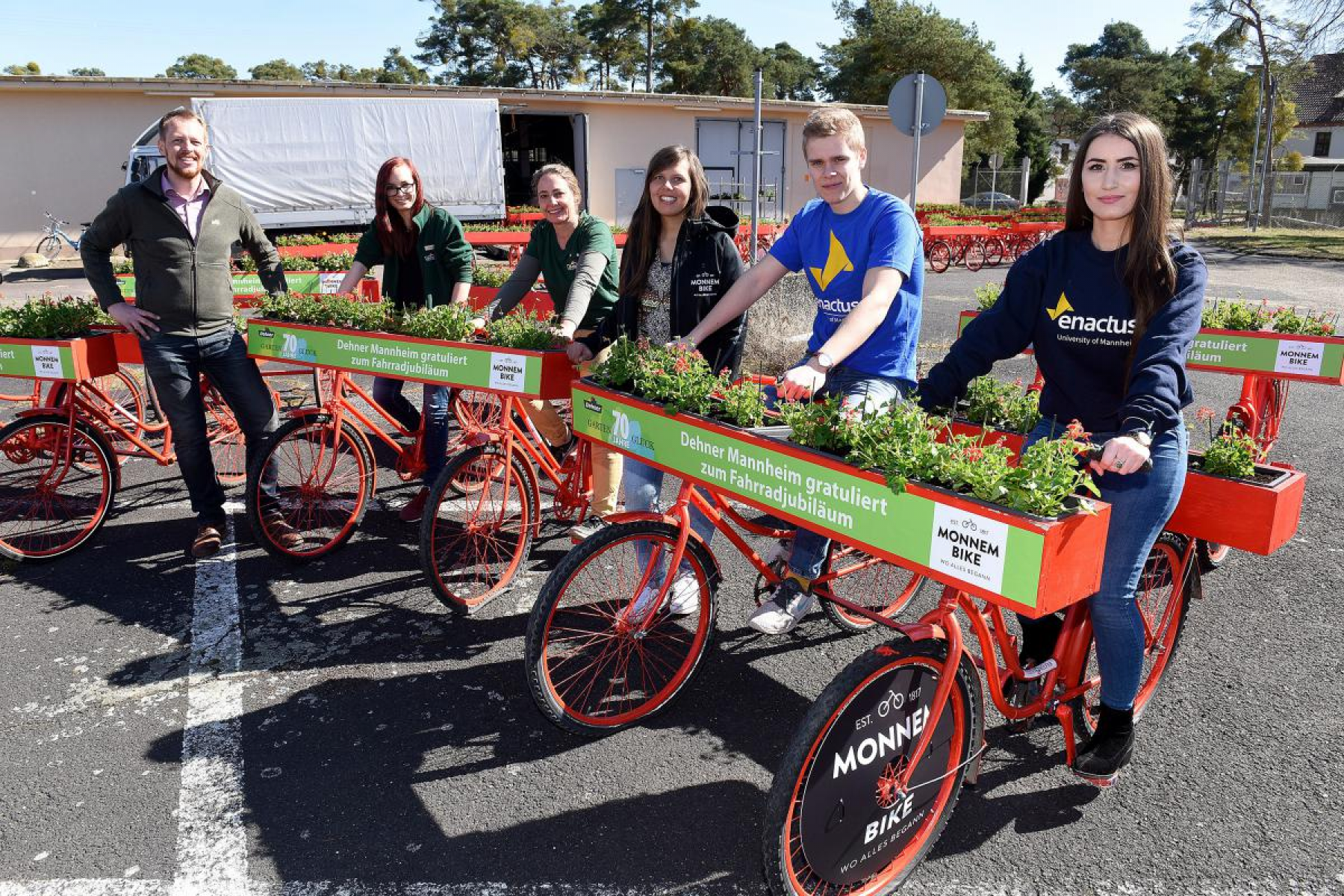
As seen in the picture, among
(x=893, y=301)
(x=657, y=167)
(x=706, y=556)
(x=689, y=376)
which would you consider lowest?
(x=706, y=556)

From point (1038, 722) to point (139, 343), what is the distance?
184 inches

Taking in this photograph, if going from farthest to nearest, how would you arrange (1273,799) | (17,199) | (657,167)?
(17,199), (657,167), (1273,799)

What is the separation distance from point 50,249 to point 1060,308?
27014 mm

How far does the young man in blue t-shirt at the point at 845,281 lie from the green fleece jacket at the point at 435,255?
208 centimetres

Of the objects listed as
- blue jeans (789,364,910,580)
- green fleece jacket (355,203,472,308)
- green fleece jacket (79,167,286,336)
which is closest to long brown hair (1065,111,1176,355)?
blue jeans (789,364,910,580)

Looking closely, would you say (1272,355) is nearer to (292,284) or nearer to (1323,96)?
(292,284)

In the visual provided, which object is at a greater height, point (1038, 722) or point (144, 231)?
point (144, 231)

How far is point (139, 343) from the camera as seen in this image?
498 centimetres

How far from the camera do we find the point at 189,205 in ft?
15.9

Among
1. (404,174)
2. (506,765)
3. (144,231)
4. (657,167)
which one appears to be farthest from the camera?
(404,174)

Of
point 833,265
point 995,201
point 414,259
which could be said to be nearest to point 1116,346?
point 833,265

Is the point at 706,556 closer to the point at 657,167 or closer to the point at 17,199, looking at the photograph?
the point at 657,167

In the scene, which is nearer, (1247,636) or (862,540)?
(862,540)

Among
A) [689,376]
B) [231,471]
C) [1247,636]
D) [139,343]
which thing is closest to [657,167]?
[689,376]
